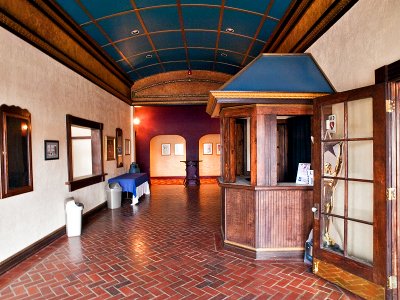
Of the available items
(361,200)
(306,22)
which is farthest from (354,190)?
(306,22)

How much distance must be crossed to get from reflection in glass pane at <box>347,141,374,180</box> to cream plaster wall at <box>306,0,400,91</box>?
689 mm

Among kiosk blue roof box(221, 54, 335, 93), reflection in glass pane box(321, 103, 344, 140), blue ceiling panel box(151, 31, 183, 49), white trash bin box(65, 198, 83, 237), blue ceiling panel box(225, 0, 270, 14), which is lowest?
white trash bin box(65, 198, 83, 237)

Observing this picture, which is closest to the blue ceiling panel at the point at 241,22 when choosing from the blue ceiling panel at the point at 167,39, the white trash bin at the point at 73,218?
the blue ceiling panel at the point at 167,39

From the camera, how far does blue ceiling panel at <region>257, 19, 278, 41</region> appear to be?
5.32 metres

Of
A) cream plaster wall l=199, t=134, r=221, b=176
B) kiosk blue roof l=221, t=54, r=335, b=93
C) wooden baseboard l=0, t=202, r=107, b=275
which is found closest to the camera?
wooden baseboard l=0, t=202, r=107, b=275

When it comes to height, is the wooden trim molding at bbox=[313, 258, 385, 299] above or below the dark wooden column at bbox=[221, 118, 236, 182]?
below

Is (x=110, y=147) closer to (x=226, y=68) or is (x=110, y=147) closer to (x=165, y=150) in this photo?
(x=226, y=68)

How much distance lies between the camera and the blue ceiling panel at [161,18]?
5297mm

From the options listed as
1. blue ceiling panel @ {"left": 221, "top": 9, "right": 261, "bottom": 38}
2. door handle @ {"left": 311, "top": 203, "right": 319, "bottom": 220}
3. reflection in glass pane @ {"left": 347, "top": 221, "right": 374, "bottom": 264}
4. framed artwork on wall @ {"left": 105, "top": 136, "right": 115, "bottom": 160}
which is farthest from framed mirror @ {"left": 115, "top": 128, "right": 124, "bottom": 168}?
reflection in glass pane @ {"left": 347, "top": 221, "right": 374, "bottom": 264}

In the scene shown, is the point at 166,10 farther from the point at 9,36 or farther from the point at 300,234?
the point at 300,234

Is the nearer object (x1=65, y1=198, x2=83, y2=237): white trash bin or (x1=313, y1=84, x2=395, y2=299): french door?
(x1=313, y1=84, x2=395, y2=299): french door

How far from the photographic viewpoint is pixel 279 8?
15.6 ft

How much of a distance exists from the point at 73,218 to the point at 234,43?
5.42 metres

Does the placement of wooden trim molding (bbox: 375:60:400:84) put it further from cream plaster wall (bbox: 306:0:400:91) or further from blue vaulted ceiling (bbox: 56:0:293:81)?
blue vaulted ceiling (bbox: 56:0:293:81)
